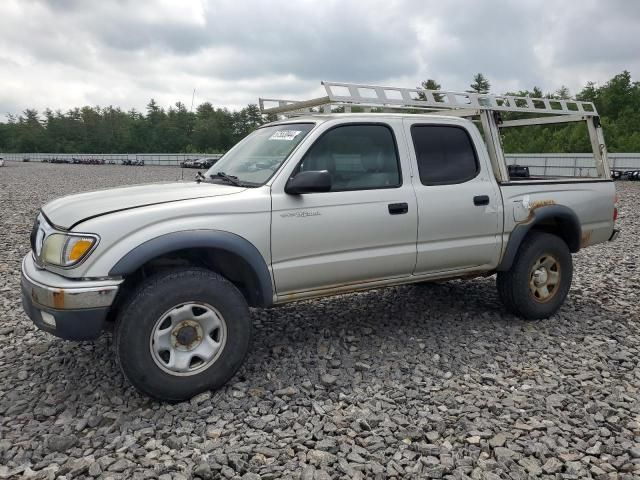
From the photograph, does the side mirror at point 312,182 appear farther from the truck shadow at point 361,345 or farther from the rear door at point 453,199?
the truck shadow at point 361,345

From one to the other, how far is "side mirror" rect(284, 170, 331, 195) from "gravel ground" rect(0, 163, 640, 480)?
4.41 ft

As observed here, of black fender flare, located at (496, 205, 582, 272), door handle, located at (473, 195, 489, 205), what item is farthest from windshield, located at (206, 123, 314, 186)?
black fender flare, located at (496, 205, 582, 272)

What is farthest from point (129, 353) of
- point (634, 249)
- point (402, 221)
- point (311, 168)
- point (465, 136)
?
point (634, 249)

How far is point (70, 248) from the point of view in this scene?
9.71ft

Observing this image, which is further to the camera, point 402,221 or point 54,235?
point 402,221

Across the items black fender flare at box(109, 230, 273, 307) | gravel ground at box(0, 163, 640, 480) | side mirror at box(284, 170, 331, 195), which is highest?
side mirror at box(284, 170, 331, 195)

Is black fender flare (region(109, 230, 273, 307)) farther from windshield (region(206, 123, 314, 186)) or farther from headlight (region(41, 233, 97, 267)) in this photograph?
windshield (region(206, 123, 314, 186))

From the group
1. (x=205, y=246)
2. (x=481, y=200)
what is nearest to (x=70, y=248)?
(x=205, y=246)

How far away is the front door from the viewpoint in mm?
3488

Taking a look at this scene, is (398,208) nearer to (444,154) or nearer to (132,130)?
(444,154)

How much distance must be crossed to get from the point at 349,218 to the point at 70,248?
182 cm

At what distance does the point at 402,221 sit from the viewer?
3.87 metres

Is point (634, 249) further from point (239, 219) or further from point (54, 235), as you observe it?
point (54, 235)

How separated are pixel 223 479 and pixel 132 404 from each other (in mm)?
1013
